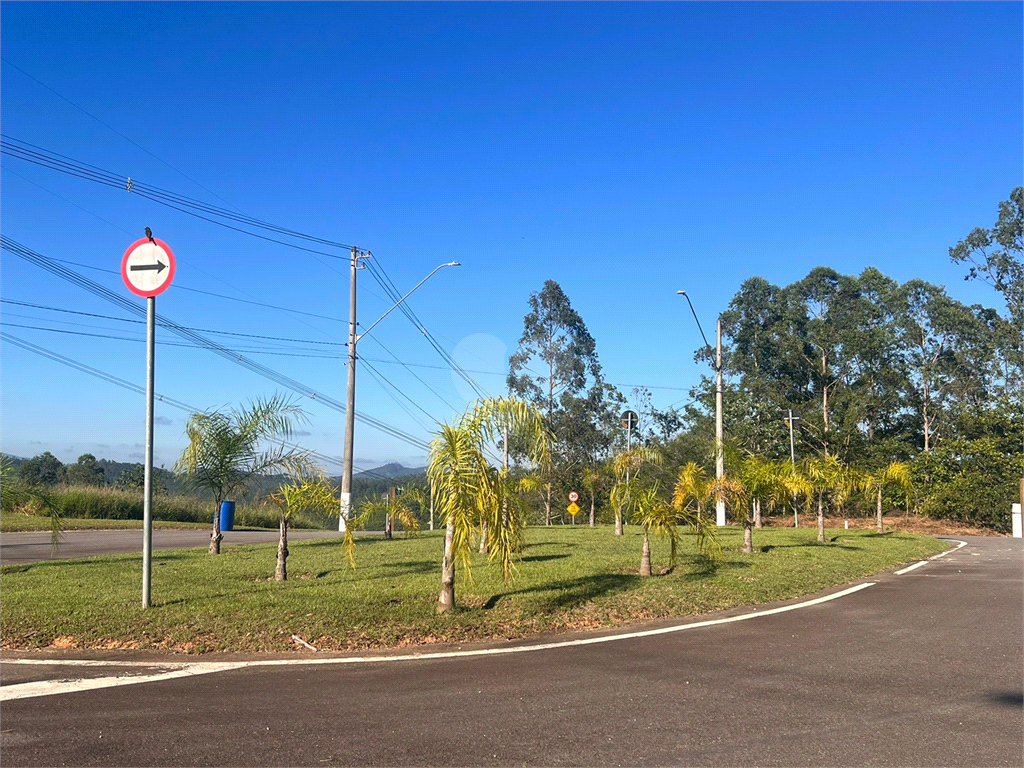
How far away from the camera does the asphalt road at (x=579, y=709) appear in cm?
499

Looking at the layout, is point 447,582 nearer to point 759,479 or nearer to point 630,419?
point 759,479

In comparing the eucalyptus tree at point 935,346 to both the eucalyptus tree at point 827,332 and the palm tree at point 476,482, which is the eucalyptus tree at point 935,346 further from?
the palm tree at point 476,482

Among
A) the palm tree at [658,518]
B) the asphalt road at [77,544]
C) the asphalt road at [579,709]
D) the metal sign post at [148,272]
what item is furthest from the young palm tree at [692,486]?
the asphalt road at [77,544]

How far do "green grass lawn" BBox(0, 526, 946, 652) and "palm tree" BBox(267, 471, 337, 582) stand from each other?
37 cm

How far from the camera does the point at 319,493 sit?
1245cm

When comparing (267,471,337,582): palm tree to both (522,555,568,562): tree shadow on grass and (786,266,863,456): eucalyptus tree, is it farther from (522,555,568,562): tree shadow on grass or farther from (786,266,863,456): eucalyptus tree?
(786,266,863,456): eucalyptus tree

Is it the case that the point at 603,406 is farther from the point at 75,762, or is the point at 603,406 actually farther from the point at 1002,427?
the point at 75,762

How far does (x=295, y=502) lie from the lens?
12.3 metres

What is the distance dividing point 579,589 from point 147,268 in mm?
7103

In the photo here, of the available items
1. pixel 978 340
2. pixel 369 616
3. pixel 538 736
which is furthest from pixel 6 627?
pixel 978 340

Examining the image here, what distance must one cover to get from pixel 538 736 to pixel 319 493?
783 centimetres

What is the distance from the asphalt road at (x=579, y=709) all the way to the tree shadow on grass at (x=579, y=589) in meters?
1.73

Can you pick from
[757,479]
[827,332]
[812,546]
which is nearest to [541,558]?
[757,479]

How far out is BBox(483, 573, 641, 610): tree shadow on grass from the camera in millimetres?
10249
